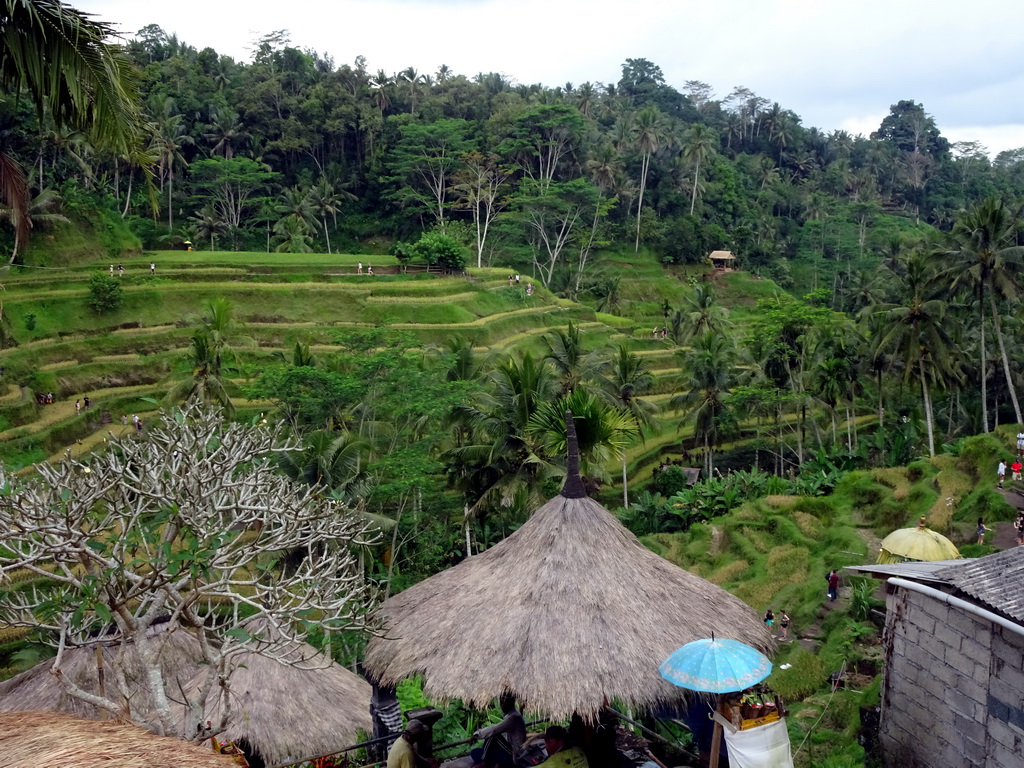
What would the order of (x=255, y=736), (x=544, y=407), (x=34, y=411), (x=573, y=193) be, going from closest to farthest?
(x=255, y=736)
(x=544, y=407)
(x=34, y=411)
(x=573, y=193)

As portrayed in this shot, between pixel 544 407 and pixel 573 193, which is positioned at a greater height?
pixel 573 193

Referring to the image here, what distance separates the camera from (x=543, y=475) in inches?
809

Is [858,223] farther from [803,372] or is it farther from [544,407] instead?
[544,407]

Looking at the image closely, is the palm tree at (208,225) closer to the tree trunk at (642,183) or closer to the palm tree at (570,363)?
the tree trunk at (642,183)

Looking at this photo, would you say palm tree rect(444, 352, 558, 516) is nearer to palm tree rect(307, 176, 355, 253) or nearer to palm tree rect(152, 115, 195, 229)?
palm tree rect(152, 115, 195, 229)

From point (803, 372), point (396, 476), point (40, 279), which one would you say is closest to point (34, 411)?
point (40, 279)

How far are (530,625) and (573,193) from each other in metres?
45.3

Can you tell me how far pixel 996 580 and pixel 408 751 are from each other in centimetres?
549

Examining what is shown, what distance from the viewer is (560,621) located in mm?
7719

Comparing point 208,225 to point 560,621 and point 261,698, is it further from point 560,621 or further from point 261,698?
point 560,621

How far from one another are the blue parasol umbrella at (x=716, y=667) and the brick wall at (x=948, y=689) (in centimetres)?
263

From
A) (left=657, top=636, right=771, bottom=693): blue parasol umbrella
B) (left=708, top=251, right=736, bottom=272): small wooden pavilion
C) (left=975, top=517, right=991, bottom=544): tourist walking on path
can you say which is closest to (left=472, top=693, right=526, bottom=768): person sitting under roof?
(left=657, top=636, right=771, bottom=693): blue parasol umbrella

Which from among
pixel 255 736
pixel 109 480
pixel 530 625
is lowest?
pixel 255 736

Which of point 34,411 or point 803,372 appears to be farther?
point 803,372
